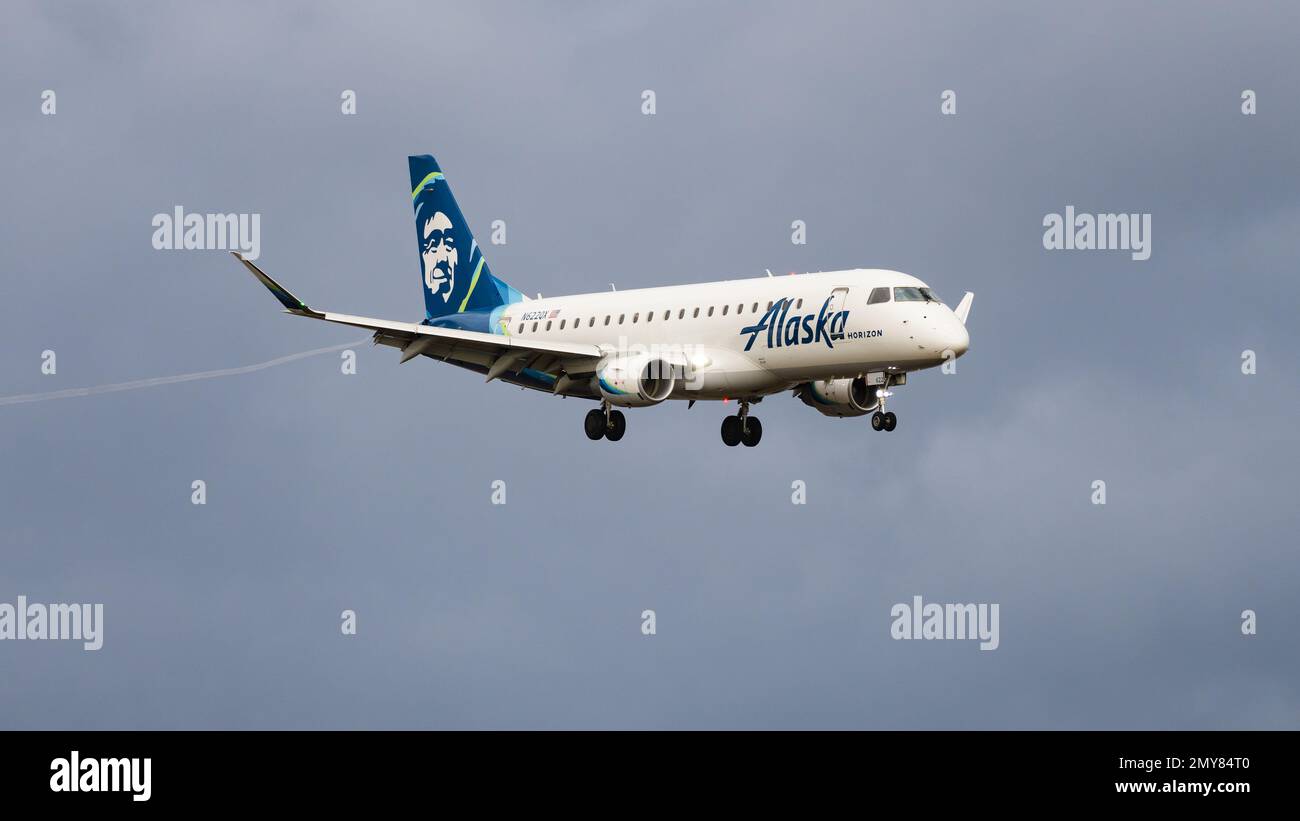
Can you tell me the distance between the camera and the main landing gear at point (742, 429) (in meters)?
66.9

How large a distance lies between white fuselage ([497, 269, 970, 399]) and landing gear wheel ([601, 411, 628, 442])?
6.38ft

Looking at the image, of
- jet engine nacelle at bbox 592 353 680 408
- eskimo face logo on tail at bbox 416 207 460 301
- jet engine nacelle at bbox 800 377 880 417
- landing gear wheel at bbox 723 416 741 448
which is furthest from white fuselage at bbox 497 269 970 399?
eskimo face logo on tail at bbox 416 207 460 301

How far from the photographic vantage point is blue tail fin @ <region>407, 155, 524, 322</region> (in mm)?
73688

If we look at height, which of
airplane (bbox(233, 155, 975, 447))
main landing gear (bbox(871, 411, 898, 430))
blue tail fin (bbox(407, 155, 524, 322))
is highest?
blue tail fin (bbox(407, 155, 524, 322))

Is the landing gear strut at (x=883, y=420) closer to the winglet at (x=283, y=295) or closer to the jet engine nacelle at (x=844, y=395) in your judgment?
the jet engine nacelle at (x=844, y=395)

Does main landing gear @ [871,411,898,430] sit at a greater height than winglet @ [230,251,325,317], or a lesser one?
lesser

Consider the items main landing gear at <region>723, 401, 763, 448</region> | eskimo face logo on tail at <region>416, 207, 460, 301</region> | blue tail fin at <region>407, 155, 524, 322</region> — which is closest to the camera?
main landing gear at <region>723, 401, 763, 448</region>

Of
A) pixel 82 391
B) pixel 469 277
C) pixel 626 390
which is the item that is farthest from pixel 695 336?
pixel 82 391

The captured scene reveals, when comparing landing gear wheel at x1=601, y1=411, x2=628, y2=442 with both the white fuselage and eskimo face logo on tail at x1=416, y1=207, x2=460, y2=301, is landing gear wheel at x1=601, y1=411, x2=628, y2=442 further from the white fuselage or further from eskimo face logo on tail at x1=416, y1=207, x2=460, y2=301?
eskimo face logo on tail at x1=416, y1=207, x2=460, y2=301

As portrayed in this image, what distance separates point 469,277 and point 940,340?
829 inches

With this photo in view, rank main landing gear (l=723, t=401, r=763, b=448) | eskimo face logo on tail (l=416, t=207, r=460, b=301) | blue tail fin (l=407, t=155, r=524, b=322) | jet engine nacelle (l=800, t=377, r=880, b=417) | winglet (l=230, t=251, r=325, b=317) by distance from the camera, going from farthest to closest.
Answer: eskimo face logo on tail (l=416, t=207, r=460, b=301) < blue tail fin (l=407, t=155, r=524, b=322) < main landing gear (l=723, t=401, r=763, b=448) < jet engine nacelle (l=800, t=377, r=880, b=417) < winglet (l=230, t=251, r=325, b=317)

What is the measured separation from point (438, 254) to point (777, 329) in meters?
18.2

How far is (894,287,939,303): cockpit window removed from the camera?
196 ft

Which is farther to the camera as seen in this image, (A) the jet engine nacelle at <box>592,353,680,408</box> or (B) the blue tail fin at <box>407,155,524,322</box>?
(B) the blue tail fin at <box>407,155,524,322</box>
